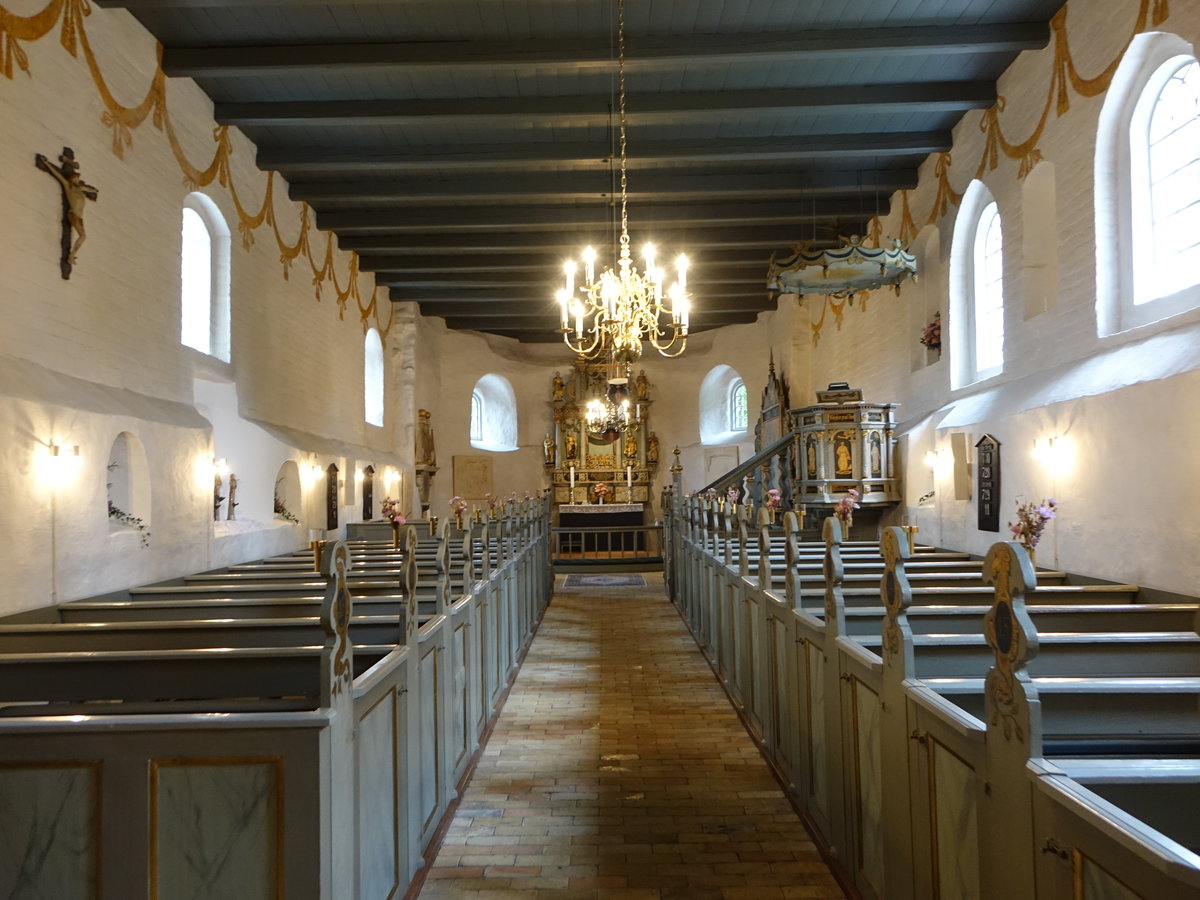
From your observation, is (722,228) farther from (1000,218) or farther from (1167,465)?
(1167,465)

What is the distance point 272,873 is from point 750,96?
321 inches

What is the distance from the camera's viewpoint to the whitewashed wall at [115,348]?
525 cm

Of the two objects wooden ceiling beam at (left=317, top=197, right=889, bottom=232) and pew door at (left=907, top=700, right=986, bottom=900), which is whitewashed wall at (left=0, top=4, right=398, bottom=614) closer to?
wooden ceiling beam at (left=317, top=197, right=889, bottom=232)

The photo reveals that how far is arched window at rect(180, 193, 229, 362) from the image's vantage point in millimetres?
8477

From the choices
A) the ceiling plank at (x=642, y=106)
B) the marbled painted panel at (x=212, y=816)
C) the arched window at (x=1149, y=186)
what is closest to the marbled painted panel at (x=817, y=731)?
the marbled painted panel at (x=212, y=816)

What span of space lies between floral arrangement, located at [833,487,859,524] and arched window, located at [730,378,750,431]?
33.3 ft

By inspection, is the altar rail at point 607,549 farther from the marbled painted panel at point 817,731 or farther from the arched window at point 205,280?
the marbled painted panel at point 817,731

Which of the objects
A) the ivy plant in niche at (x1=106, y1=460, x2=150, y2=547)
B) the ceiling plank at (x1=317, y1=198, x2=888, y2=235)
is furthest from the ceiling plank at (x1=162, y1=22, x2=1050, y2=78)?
the ceiling plank at (x1=317, y1=198, x2=888, y2=235)

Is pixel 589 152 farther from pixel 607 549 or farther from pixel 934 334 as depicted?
pixel 607 549

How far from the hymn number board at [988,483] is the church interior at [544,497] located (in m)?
0.05

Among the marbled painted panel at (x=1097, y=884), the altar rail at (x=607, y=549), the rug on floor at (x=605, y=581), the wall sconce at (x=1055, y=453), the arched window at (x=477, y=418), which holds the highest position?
the arched window at (x=477, y=418)

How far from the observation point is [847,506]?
9289 mm

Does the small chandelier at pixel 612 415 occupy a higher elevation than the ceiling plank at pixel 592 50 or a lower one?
lower

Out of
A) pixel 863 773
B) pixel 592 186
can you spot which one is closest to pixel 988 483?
pixel 863 773
